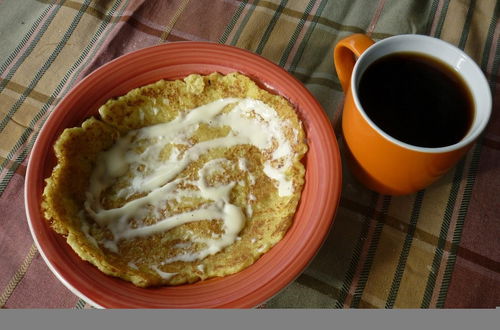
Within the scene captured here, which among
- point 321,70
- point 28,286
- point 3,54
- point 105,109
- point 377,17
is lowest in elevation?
point 28,286

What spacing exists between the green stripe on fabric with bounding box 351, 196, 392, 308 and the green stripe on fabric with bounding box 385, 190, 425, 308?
0.16 ft

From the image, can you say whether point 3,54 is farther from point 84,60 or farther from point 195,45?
point 195,45

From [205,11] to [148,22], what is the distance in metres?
0.16

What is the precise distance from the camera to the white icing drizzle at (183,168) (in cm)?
86

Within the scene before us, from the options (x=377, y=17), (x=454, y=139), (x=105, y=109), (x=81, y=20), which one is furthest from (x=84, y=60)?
(x=454, y=139)

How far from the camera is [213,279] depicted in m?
0.81

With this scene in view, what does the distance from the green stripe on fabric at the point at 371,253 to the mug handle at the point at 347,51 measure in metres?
0.26

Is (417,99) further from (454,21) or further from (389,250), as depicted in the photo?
(454,21)

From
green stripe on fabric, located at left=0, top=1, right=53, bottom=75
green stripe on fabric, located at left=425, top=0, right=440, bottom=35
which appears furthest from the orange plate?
green stripe on fabric, located at left=425, top=0, right=440, bottom=35

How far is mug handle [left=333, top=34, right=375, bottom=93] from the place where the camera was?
825 millimetres

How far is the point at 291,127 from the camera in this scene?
0.90 meters

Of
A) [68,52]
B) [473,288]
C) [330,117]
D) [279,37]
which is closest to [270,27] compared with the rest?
[279,37]

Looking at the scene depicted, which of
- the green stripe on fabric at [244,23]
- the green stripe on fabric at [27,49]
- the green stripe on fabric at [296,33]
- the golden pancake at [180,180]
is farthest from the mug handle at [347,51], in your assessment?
the green stripe on fabric at [27,49]

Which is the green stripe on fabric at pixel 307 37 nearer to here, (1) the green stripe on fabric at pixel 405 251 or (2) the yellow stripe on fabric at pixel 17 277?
(1) the green stripe on fabric at pixel 405 251
